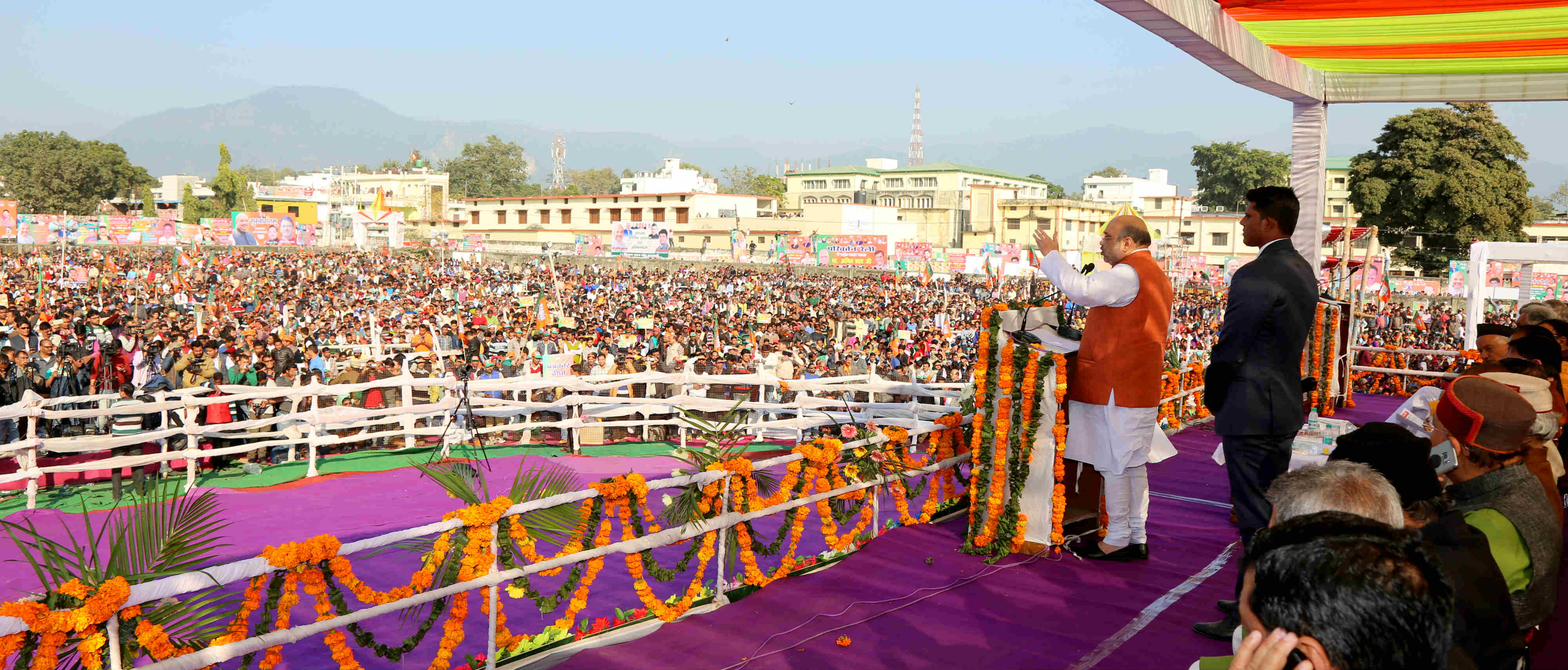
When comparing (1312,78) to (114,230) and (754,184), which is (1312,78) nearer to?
(114,230)

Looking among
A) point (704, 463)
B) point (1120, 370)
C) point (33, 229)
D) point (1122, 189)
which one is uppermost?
point (1122, 189)

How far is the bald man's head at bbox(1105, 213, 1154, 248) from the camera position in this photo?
4852mm

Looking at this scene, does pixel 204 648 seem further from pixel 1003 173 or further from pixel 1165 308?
pixel 1003 173

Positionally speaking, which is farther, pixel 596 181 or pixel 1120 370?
pixel 596 181

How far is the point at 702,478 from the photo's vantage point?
4.71 m

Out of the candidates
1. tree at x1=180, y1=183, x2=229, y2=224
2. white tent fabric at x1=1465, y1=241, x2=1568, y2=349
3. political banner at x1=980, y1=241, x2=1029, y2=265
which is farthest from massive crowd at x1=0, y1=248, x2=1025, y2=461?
tree at x1=180, y1=183, x2=229, y2=224

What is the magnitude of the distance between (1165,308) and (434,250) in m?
59.4

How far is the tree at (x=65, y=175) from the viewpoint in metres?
76.2

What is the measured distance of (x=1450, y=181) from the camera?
38.2m

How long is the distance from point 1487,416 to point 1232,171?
Result: 7550cm

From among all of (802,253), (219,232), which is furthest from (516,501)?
(219,232)

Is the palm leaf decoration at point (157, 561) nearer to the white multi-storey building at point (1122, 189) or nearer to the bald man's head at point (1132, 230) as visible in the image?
the bald man's head at point (1132, 230)

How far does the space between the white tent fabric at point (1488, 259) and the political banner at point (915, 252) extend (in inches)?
1006

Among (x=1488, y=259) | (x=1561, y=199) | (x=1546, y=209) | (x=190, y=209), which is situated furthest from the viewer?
(x=1561, y=199)
